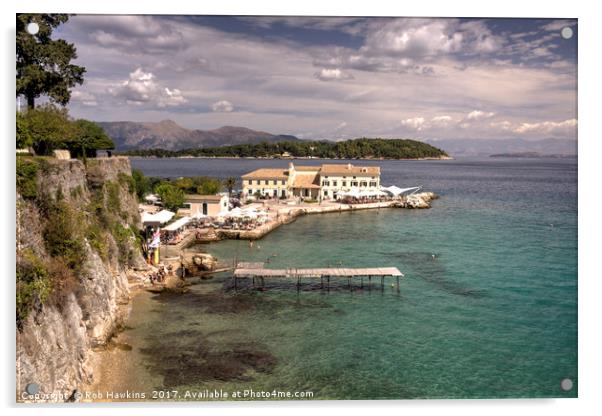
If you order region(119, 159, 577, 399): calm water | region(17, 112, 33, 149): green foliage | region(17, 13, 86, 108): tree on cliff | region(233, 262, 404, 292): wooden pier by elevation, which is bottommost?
region(119, 159, 577, 399): calm water

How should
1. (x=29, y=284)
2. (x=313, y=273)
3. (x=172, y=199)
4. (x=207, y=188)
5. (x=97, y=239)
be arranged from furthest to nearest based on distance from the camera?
(x=207, y=188)
(x=172, y=199)
(x=313, y=273)
(x=97, y=239)
(x=29, y=284)

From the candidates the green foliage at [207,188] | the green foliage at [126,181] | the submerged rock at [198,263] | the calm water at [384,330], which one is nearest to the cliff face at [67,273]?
the calm water at [384,330]

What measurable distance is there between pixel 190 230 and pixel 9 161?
816 inches

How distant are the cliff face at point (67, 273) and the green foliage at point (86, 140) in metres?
0.73

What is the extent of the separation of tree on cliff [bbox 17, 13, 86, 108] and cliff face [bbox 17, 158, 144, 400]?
201 centimetres

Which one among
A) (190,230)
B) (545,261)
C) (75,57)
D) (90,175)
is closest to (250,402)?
(75,57)

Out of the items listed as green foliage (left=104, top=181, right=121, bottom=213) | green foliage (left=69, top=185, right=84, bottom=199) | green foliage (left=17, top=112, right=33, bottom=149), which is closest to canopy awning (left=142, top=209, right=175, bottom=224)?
green foliage (left=104, top=181, right=121, bottom=213)

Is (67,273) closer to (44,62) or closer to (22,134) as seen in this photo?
(22,134)

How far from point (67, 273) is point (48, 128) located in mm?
5817

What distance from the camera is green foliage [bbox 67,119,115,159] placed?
1638 cm

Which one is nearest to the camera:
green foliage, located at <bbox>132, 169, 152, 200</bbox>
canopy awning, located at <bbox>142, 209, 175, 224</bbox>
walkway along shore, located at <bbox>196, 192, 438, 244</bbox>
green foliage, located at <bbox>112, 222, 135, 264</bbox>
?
green foliage, located at <bbox>112, 222, 135, 264</bbox>

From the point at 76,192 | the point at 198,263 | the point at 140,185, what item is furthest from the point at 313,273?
the point at 140,185

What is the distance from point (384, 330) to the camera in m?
14.4

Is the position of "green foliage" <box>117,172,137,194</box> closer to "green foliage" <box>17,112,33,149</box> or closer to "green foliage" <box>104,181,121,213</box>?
"green foliage" <box>104,181,121,213</box>
